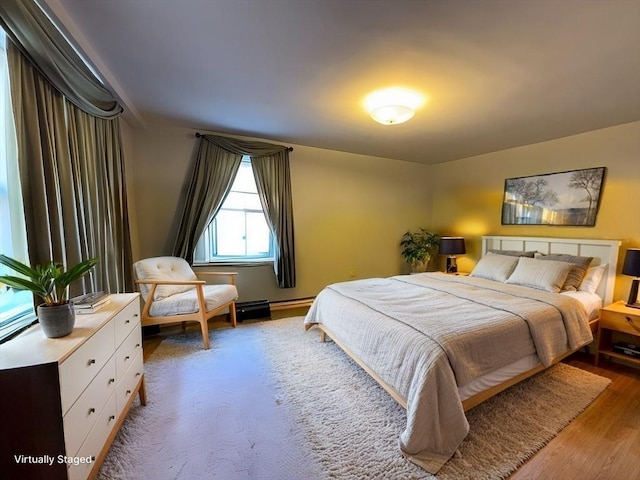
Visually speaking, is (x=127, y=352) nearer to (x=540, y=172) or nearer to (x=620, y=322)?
(x=620, y=322)

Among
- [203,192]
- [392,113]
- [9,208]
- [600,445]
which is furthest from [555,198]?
[9,208]

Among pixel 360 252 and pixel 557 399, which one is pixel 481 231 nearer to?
pixel 360 252

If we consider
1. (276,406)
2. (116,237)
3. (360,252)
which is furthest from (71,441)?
(360,252)

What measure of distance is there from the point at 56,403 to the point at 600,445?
2.70 meters

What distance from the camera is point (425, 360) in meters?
1.52

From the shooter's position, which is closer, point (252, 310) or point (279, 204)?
point (252, 310)

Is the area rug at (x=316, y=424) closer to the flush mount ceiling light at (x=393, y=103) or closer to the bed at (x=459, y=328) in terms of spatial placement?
the bed at (x=459, y=328)

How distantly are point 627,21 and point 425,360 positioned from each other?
207 centimetres

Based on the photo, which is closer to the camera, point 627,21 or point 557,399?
point 627,21

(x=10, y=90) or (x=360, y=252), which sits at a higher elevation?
(x=10, y=90)

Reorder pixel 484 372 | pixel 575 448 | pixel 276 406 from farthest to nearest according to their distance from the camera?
1. pixel 276 406
2. pixel 484 372
3. pixel 575 448

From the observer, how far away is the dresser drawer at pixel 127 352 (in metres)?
1.49

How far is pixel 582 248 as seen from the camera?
10.1 feet

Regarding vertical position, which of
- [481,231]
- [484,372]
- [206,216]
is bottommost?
[484,372]
